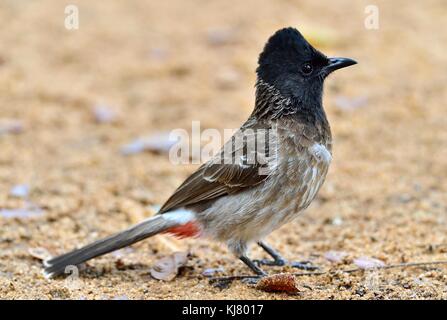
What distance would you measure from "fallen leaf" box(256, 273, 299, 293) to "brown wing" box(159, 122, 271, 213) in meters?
0.65

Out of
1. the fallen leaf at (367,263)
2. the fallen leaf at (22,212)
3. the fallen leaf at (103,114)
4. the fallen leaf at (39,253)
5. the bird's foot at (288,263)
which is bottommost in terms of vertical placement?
the bird's foot at (288,263)

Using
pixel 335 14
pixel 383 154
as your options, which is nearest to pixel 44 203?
pixel 383 154

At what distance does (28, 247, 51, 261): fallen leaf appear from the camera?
4586mm

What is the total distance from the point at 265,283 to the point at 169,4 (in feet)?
20.4

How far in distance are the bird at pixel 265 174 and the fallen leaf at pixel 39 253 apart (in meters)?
0.24

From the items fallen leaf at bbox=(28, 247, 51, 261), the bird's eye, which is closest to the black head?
the bird's eye

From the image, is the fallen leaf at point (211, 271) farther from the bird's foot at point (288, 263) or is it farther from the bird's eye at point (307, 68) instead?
the bird's eye at point (307, 68)

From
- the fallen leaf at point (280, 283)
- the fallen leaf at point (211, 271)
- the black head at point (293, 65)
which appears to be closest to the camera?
the fallen leaf at point (280, 283)

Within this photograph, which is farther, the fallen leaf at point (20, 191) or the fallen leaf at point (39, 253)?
the fallen leaf at point (20, 191)

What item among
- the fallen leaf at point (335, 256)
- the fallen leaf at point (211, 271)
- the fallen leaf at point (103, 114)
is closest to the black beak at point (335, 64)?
the fallen leaf at point (335, 256)

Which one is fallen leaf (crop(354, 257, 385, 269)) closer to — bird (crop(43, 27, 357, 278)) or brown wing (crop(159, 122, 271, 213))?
bird (crop(43, 27, 357, 278))

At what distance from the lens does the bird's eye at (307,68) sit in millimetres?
4594

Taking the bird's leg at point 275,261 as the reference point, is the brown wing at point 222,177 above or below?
above

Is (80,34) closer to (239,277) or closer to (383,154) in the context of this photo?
(383,154)
